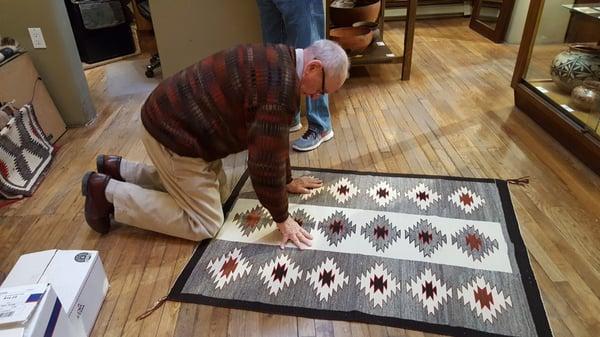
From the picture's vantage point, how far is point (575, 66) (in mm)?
2094

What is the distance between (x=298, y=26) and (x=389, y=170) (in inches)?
30.4

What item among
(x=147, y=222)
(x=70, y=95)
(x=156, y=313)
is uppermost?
(x=70, y=95)

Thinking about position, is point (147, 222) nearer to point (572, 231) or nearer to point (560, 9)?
point (572, 231)

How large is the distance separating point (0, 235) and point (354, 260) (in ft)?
4.31

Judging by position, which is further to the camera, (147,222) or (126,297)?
(147,222)

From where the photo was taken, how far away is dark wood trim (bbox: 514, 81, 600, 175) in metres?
1.82

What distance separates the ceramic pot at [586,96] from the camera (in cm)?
193

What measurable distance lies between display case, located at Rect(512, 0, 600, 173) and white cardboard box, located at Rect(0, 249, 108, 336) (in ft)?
6.49

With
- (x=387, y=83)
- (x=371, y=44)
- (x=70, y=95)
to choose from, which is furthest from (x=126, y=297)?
(x=371, y=44)

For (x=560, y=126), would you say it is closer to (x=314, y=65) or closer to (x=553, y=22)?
(x=553, y=22)

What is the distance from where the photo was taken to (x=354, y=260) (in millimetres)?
1400

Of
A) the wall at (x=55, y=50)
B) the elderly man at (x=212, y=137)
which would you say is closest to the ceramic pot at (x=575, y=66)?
the elderly man at (x=212, y=137)

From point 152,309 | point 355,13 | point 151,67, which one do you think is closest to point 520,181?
point 152,309

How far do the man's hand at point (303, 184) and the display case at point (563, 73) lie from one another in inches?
A: 46.7
